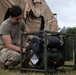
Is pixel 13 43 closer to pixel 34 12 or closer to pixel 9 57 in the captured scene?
pixel 9 57

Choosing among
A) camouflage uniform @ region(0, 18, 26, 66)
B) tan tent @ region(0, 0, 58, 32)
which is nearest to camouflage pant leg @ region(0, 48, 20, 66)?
camouflage uniform @ region(0, 18, 26, 66)

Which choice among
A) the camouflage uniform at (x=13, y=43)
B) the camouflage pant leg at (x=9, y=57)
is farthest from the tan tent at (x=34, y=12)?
the camouflage pant leg at (x=9, y=57)

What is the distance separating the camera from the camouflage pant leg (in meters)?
5.47

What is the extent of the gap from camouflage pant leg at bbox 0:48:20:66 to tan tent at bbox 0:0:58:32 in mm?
2677

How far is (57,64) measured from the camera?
525 cm

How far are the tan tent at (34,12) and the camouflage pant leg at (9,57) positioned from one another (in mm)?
2677

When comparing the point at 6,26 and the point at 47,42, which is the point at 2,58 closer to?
the point at 6,26

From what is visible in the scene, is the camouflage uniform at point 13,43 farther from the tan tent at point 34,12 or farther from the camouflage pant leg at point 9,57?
the tan tent at point 34,12

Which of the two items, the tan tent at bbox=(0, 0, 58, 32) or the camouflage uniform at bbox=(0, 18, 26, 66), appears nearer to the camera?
the camouflage uniform at bbox=(0, 18, 26, 66)

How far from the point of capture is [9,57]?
5551mm

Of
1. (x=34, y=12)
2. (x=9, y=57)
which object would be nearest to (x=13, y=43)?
(x=9, y=57)

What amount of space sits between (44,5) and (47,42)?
4.20 m

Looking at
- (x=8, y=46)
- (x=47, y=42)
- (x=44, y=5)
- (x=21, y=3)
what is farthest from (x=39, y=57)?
(x=44, y=5)

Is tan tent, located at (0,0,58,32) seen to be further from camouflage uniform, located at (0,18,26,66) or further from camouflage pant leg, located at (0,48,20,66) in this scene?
camouflage pant leg, located at (0,48,20,66)
